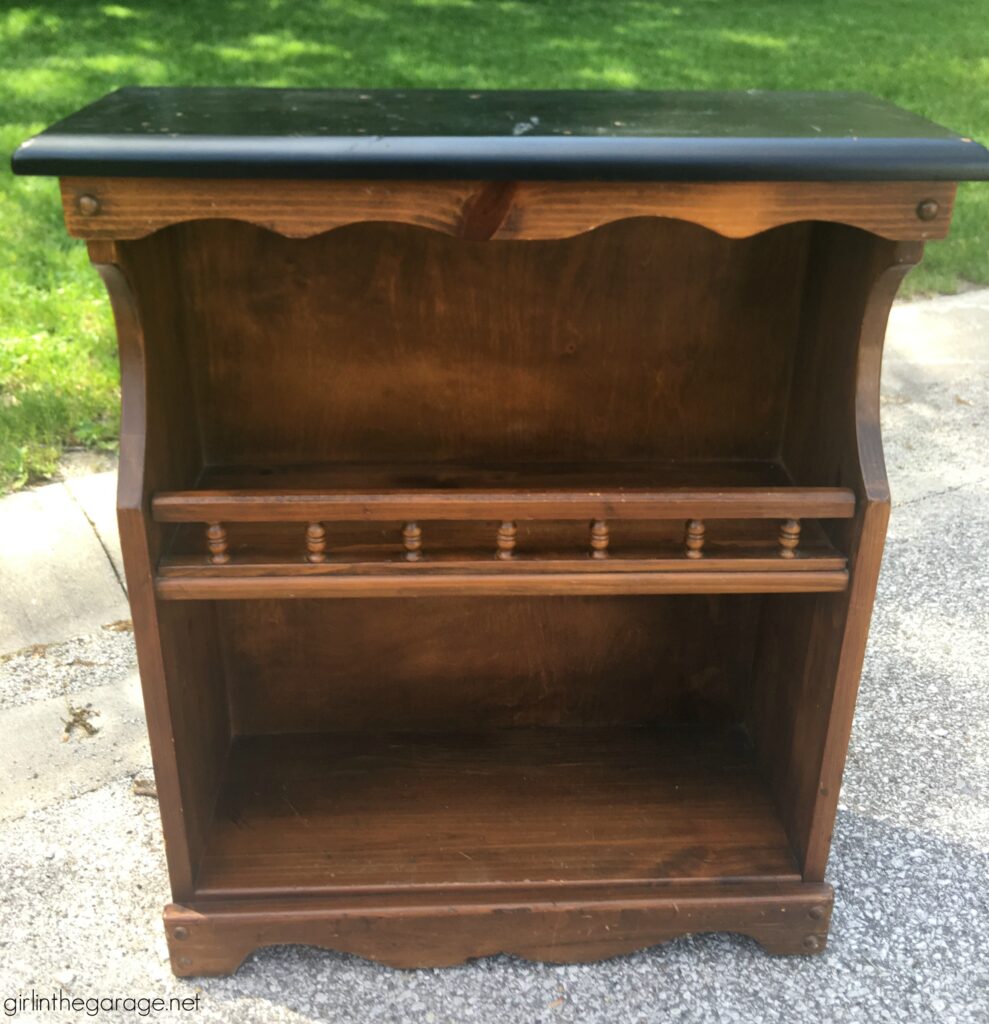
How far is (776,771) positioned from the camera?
1.85 metres

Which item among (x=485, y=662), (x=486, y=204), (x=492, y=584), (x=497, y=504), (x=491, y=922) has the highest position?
(x=486, y=204)

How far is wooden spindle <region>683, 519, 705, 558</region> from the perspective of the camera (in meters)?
1.47

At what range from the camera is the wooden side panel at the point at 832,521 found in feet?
4.75

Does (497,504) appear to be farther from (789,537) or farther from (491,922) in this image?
(491,922)

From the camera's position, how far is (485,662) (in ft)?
6.68

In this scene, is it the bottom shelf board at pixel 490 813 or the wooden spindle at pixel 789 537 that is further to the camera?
the bottom shelf board at pixel 490 813

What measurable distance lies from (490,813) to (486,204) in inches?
41.0

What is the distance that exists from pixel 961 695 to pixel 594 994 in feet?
3.80

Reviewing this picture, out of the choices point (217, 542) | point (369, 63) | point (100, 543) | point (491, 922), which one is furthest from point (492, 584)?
point (369, 63)

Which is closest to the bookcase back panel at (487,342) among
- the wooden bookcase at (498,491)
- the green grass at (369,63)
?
the wooden bookcase at (498,491)

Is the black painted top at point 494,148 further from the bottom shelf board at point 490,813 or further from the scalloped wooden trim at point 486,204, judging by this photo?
the bottom shelf board at point 490,813

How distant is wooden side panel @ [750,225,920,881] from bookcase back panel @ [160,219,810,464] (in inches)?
4.6

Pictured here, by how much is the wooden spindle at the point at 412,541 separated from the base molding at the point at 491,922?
57cm

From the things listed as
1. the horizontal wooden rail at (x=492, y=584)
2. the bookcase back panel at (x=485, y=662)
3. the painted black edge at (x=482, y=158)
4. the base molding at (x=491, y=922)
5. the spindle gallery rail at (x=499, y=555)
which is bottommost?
the base molding at (x=491, y=922)
